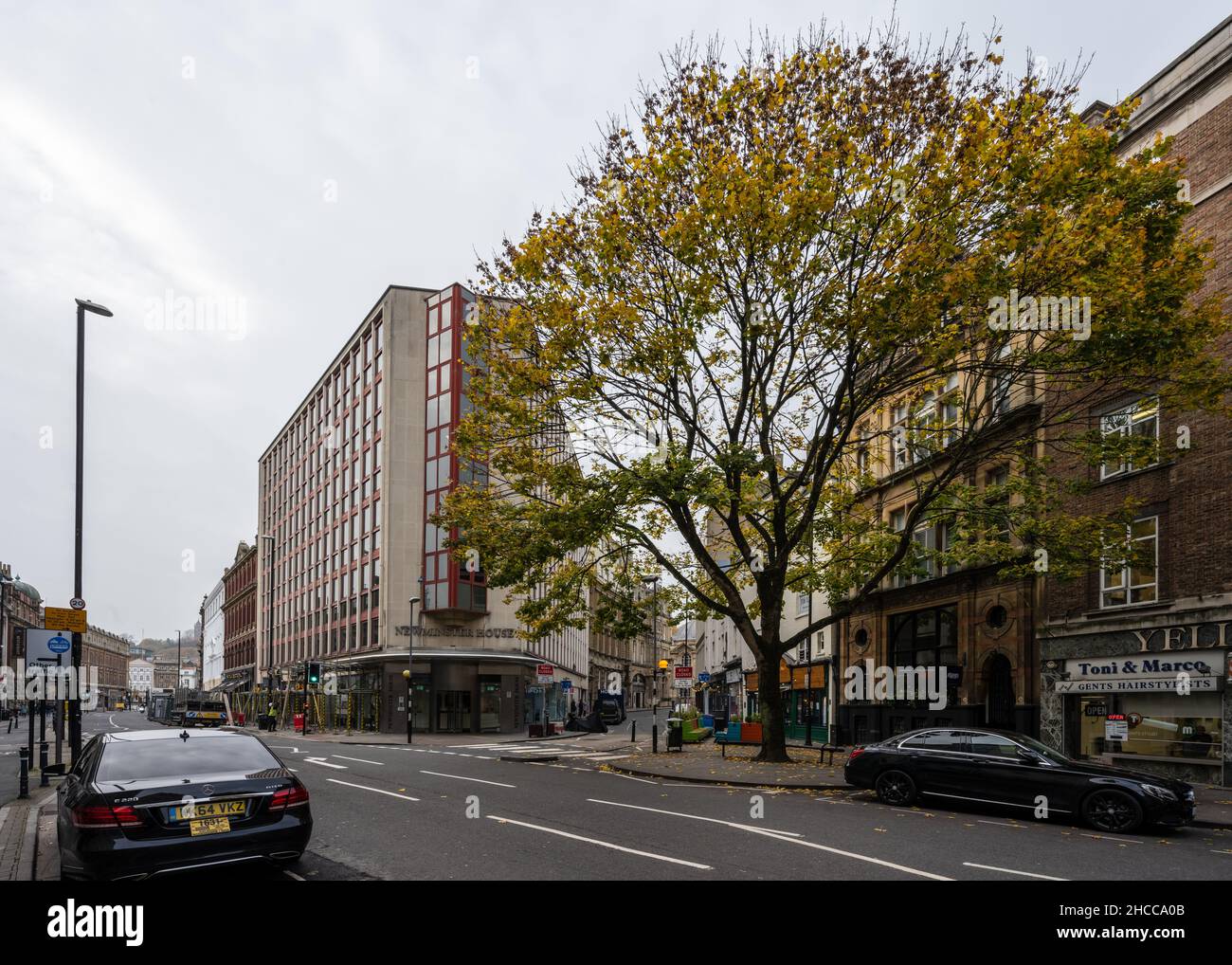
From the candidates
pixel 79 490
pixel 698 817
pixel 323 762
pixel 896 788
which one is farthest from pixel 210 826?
pixel 323 762

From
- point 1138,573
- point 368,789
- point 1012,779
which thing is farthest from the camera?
point 1138,573

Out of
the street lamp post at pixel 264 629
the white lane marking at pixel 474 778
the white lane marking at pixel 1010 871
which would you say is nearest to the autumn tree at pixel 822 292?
the white lane marking at pixel 474 778

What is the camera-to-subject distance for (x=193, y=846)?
739 cm

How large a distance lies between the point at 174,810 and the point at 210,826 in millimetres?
306

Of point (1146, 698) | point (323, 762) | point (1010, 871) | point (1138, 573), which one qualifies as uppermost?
point (1138, 573)

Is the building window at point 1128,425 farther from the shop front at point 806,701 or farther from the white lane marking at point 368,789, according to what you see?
the shop front at point 806,701

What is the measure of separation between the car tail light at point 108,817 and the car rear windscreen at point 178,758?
41 centimetres

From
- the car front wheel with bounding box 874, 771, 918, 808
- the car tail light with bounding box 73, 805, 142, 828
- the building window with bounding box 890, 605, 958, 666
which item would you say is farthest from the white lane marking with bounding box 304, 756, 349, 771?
the building window with bounding box 890, 605, 958, 666

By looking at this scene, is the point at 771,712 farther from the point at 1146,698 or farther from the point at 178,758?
the point at 178,758

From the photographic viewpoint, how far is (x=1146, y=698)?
21281 mm

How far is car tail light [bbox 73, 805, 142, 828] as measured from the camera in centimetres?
724
